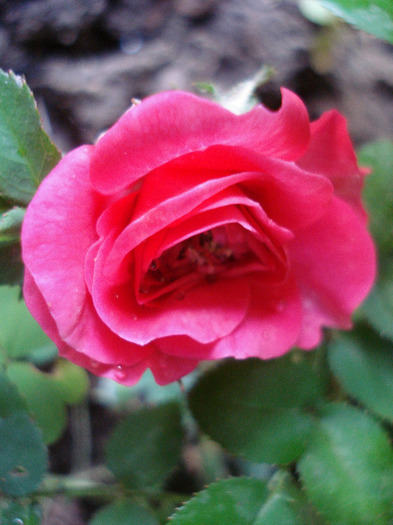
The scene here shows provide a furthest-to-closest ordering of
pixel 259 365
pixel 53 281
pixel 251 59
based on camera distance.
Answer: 1. pixel 251 59
2. pixel 259 365
3. pixel 53 281

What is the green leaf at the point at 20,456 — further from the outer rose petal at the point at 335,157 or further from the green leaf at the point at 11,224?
the outer rose petal at the point at 335,157

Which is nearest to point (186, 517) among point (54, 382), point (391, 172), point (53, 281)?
point (53, 281)

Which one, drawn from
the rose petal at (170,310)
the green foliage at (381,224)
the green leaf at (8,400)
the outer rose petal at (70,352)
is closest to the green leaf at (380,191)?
the green foliage at (381,224)

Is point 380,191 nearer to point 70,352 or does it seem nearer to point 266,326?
point 266,326

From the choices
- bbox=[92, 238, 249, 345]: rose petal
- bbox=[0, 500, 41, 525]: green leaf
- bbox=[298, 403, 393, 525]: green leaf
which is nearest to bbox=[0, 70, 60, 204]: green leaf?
bbox=[92, 238, 249, 345]: rose petal

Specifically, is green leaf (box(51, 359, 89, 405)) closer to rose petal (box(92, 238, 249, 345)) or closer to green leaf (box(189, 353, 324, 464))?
green leaf (box(189, 353, 324, 464))

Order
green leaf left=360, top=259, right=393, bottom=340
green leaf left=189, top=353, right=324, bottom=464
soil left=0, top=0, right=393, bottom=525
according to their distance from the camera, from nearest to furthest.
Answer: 1. green leaf left=189, top=353, right=324, bottom=464
2. green leaf left=360, top=259, right=393, bottom=340
3. soil left=0, top=0, right=393, bottom=525

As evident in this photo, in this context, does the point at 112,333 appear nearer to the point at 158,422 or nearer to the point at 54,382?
the point at 158,422

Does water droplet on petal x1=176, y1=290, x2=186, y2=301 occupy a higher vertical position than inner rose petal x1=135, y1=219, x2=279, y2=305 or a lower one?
lower
